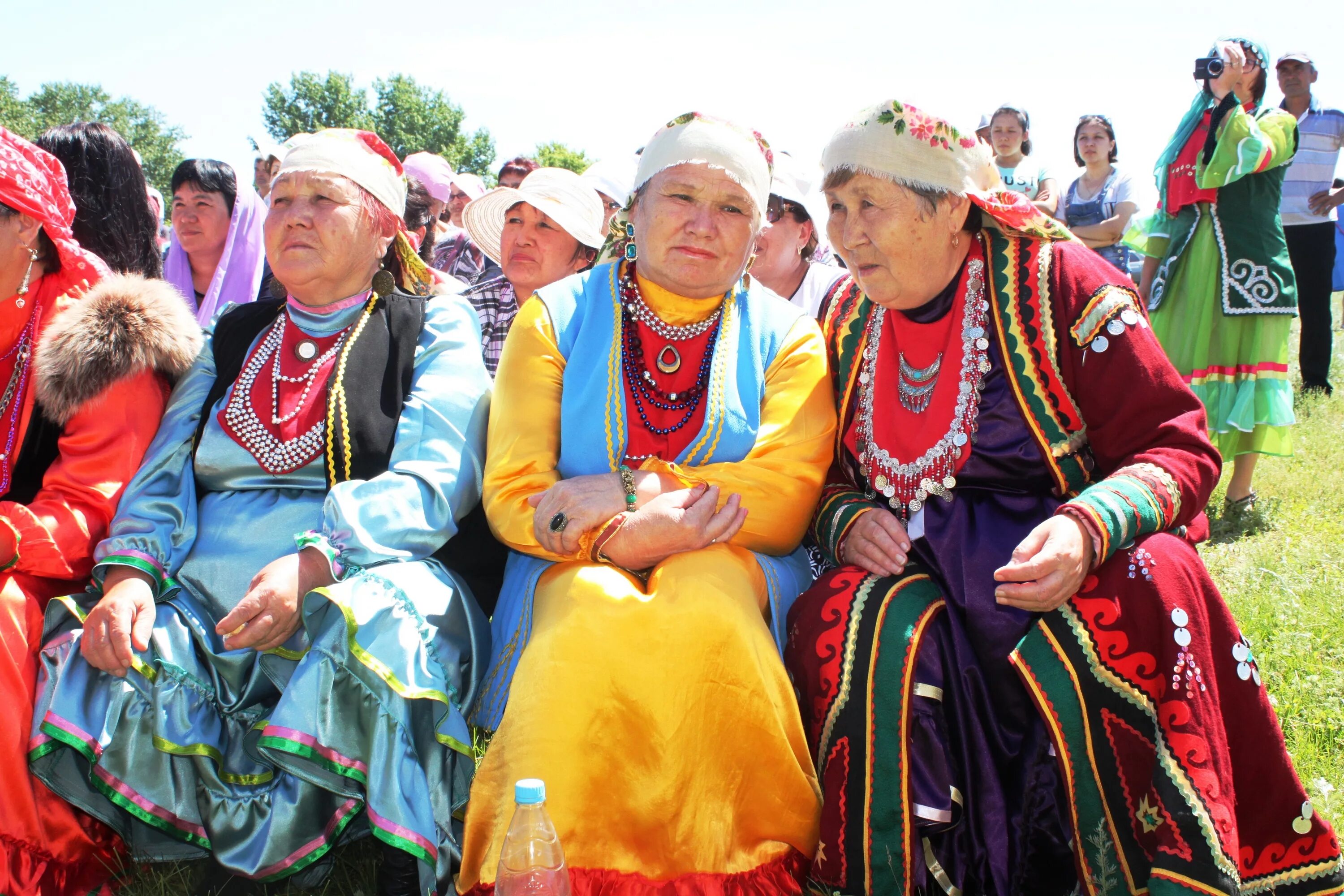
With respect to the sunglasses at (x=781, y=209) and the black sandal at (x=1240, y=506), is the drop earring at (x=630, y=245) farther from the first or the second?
the black sandal at (x=1240, y=506)

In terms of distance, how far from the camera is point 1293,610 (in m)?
3.98

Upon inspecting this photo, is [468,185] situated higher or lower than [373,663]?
higher

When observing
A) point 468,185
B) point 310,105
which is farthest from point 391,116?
point 468,185

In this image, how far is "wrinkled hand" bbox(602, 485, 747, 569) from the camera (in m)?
2.55

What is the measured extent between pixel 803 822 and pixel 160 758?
1570mm

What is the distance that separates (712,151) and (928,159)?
2.00ft

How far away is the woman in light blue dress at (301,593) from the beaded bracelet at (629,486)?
488 millimetres

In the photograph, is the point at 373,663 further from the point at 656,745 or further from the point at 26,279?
the point at 26,279

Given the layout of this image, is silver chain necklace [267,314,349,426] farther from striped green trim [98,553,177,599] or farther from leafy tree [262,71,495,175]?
leafy tree [262,71,495,175]

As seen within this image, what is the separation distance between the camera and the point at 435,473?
279cm

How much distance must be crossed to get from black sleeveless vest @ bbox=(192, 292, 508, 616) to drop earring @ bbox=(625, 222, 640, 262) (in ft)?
2.14

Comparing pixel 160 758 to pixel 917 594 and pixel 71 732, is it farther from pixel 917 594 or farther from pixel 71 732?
pixel 917 594

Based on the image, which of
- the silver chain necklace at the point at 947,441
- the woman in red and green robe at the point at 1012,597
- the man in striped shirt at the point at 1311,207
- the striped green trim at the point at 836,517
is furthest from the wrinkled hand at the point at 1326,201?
the striped green trim at the point at 836,517

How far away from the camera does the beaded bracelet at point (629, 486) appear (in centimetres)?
263
